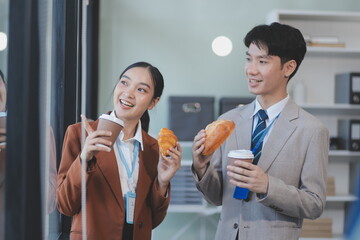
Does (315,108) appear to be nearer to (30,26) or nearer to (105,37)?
(105,37)

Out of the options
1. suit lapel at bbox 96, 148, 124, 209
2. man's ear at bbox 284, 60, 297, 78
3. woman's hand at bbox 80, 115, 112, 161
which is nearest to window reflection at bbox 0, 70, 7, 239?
woman's hand at bbox 80, 115, 112, 161

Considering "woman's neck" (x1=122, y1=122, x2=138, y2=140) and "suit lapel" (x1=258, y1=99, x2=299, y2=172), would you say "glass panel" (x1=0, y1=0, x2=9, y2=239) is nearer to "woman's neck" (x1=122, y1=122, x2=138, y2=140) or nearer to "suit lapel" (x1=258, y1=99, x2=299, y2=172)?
"woman's neck" (x1=122, y1=122, x2=138, y2=140)

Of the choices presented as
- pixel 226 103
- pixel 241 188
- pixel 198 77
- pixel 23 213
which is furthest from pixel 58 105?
pixel 198 77

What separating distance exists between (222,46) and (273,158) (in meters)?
2.94

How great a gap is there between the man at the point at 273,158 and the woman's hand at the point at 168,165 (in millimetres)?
164

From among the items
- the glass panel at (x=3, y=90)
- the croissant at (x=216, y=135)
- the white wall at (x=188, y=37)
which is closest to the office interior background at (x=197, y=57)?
the white wall at (x=188, y=37)

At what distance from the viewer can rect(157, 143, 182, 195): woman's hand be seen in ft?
4.95

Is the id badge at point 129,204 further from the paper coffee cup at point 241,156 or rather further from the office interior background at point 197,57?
the office interior background at point 197,57

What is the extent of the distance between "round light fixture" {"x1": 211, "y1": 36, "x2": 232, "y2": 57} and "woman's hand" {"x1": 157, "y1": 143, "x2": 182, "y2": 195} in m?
3.12

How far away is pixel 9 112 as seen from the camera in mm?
1047

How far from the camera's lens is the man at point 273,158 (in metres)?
1.67

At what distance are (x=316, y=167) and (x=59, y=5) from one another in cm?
104

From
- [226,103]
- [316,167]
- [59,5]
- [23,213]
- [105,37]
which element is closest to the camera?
[23,213]

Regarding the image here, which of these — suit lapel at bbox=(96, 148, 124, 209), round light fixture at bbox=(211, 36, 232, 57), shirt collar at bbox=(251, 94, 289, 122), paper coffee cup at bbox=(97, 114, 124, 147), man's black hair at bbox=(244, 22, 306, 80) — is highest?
round light fixture at bbox=(211, 36, 232, 57)
